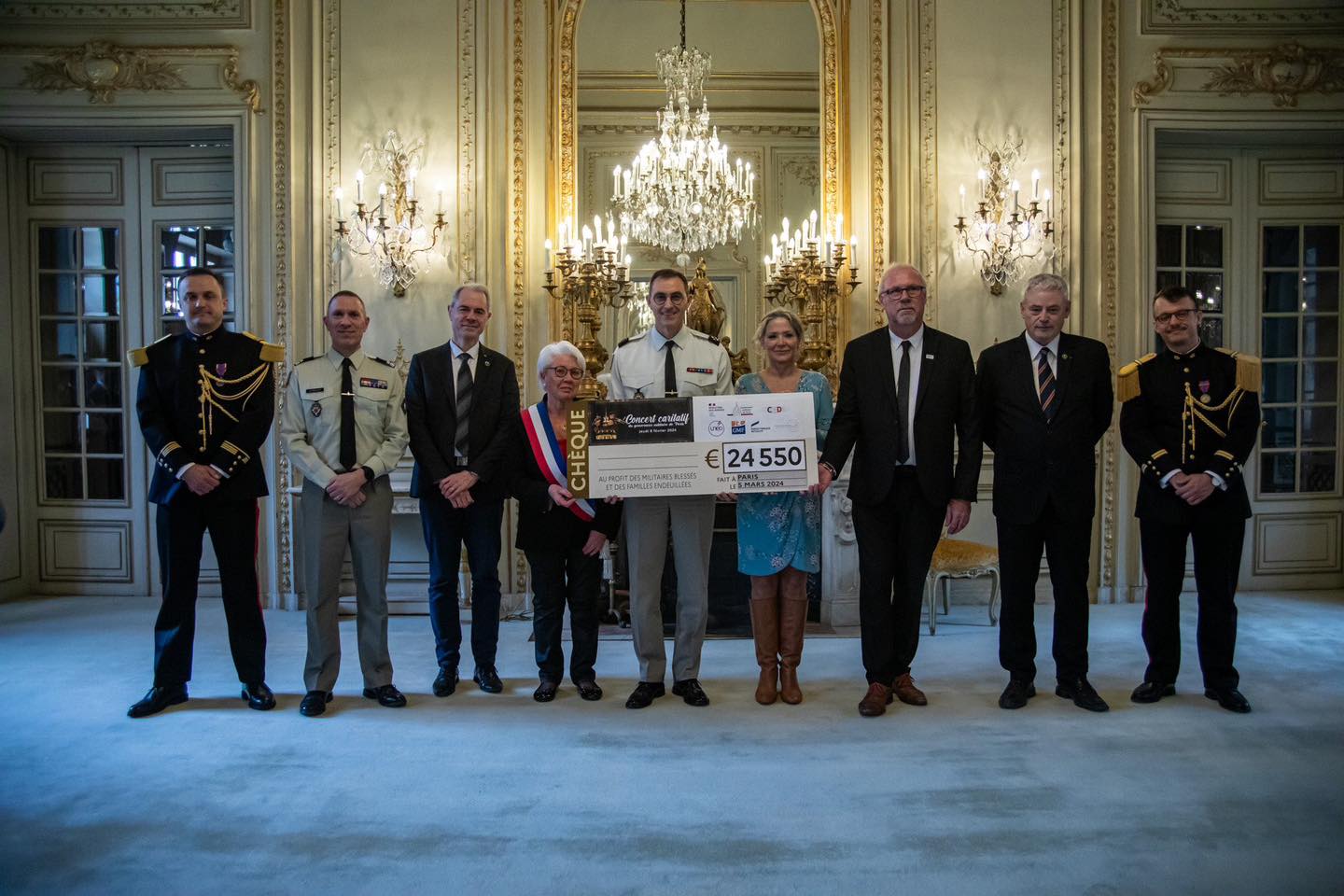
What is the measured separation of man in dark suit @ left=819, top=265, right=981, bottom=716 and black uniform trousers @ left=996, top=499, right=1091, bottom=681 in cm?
31

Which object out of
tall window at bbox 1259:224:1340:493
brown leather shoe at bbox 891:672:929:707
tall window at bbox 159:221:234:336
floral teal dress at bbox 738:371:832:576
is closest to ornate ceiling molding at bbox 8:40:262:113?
tall window at bbox 159:221:234:336

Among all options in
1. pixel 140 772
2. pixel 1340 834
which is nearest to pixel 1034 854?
pixel 1340 834

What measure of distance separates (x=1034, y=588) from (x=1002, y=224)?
3.02 m

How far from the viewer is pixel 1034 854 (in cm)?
232

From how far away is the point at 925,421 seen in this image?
11.3ft

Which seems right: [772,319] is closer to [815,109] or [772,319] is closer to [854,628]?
[854,628]

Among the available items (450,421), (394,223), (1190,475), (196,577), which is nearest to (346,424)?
(450,421)

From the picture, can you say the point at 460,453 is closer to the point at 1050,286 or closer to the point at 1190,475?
the point at 1050,286

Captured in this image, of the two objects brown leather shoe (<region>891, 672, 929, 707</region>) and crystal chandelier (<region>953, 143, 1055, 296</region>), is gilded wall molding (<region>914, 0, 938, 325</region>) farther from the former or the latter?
brown leather shoe (<region>891, 672, 929, 707</region>)

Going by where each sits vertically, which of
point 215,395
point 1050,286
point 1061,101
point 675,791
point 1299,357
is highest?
point 1061,101

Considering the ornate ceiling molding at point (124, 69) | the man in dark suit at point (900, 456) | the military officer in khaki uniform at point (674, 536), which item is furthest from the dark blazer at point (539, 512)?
the ornate ceiling molding at point (124, 69)

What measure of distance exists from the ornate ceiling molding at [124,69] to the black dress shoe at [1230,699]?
597 centimetres

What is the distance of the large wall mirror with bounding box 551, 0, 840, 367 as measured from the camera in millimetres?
5852

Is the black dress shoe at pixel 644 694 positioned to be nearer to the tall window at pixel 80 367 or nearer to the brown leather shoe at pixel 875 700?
the brown leather shoe at pixel 875 700
